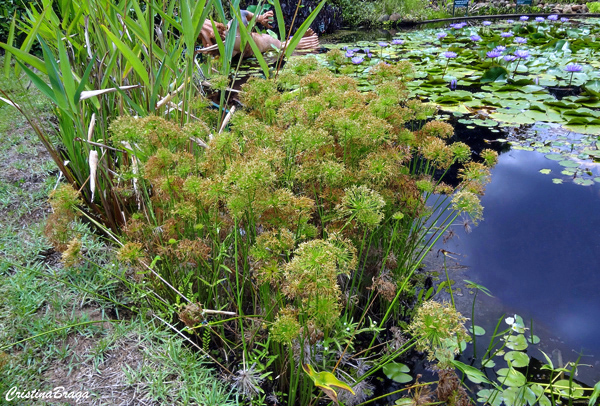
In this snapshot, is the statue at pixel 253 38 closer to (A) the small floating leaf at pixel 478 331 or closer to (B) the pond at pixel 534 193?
(B) the pond at pixel 534 193

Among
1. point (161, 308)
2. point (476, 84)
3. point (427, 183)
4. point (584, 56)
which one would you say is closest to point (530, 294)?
point (427, 183)

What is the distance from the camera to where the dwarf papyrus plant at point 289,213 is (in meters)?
1.09

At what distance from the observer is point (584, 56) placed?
5496 mm

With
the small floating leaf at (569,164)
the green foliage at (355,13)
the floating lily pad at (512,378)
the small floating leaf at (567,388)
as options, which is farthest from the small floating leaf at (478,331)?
the green foliage at (355,13)

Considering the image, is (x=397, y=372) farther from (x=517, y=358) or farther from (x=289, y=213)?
(x=289, y=213)

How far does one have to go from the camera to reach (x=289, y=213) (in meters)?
1.20

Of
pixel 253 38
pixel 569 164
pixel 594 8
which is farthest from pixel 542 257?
pixel 594 8

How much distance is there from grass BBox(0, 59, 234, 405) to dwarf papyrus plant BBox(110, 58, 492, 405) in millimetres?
138

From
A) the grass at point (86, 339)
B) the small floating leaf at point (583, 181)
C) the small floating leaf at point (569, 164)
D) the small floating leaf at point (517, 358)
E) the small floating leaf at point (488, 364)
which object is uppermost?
the grass at point (86, 339)

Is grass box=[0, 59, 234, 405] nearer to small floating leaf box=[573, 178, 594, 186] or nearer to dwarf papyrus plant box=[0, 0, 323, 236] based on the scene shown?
dwarf papyrus plant box=[0, 0, 323, 236]

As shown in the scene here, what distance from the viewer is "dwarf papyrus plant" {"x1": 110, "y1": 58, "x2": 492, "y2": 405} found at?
3.58 feet

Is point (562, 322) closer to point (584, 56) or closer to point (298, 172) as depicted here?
point (298, 172)

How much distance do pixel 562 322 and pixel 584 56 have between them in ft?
17.3

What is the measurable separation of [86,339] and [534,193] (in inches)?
113
